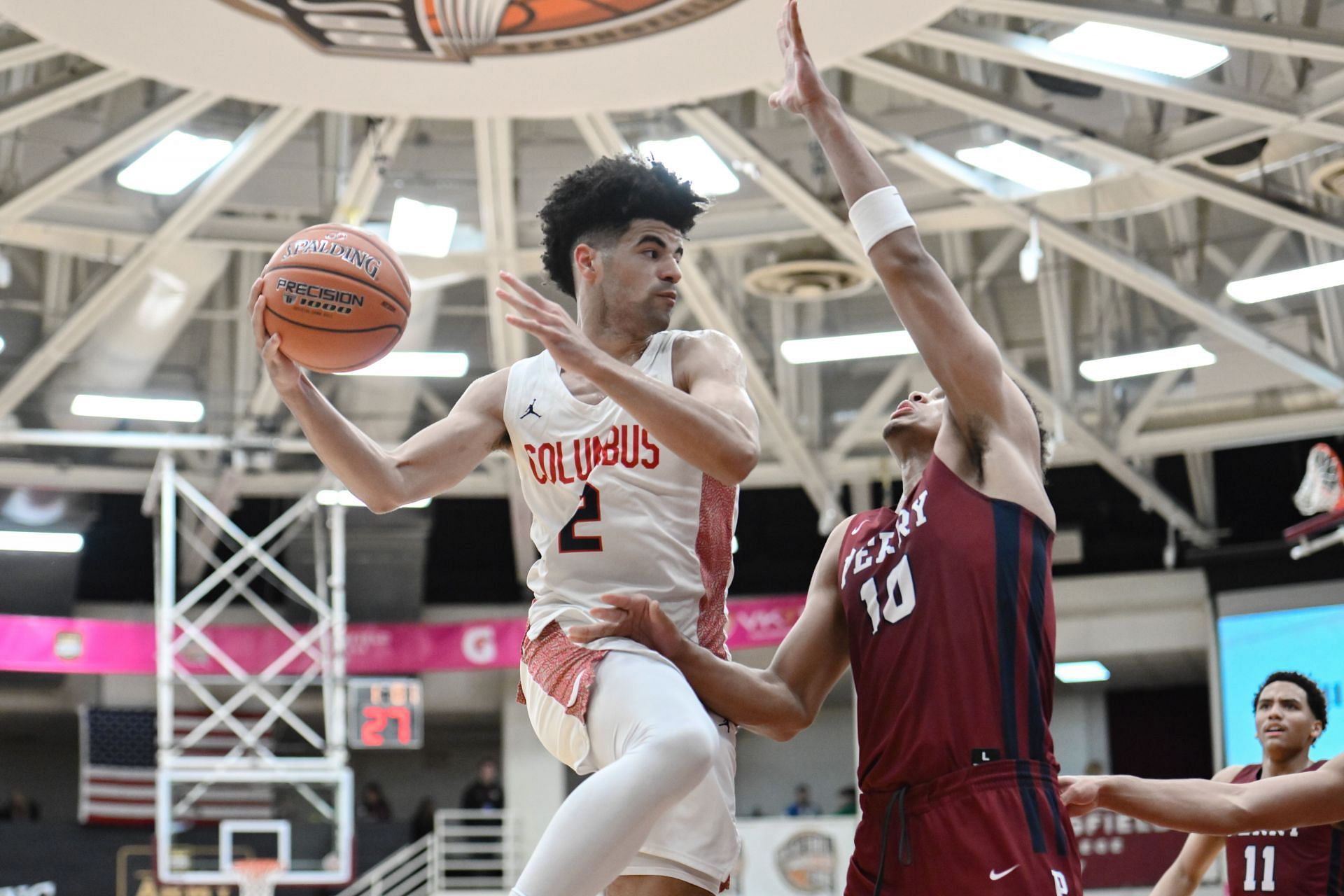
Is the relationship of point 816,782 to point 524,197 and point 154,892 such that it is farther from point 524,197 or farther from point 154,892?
point 524,197

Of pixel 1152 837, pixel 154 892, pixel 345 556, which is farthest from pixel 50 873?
pixel 1152 837

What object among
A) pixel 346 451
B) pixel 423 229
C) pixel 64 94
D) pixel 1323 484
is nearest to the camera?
pixel 346 451

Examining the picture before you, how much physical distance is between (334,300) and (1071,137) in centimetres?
1008

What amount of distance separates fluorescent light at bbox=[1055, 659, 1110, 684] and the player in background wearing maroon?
1982 cm

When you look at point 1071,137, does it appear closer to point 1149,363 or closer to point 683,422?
point 1149,363

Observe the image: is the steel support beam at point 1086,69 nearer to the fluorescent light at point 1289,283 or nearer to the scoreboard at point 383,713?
the fluorescent light at point 1289,283

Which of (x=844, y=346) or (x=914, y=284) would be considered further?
(x=844, y=346)

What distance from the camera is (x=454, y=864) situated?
2266 cm

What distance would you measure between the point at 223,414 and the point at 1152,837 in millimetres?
13161

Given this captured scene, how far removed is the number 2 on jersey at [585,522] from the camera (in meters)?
4.38

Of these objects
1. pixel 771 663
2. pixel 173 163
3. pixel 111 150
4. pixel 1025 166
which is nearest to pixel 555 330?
pixel 771 663

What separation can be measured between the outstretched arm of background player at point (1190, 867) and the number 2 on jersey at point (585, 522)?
10.0 feet

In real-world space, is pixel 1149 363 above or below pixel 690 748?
above

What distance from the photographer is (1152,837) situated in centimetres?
1966
